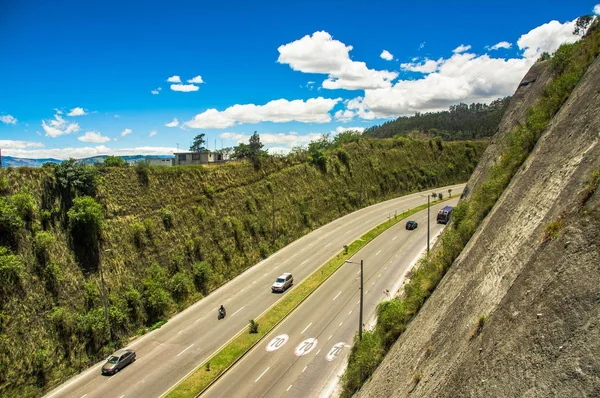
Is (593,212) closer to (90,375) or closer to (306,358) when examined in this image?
(306,358)

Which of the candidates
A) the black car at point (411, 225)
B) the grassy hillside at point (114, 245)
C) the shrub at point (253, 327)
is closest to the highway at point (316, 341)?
the shrub at point (253, 327)

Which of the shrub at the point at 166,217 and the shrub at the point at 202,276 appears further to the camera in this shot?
the shrub at the point at 166,217

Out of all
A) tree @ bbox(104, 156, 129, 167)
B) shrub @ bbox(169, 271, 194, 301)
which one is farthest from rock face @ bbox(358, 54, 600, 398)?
tree @ bbox(104, 156, 129, 167)

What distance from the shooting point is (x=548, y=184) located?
583 inches

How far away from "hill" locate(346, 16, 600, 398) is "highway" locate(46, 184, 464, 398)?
14322 millimetres

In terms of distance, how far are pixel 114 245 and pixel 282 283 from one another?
1857cm

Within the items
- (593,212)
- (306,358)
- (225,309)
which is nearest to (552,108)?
(593,212)

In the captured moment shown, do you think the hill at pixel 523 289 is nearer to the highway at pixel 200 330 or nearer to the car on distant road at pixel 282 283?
the highway at pixel 200 330

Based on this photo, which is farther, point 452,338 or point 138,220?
point 138,220

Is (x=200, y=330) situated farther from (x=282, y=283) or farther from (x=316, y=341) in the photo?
(x=316, y=341)

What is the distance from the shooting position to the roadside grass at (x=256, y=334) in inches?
1054

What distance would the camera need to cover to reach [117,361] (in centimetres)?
2894

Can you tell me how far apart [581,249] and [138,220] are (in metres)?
41.1

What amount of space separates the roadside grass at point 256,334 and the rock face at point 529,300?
12.6 metres
